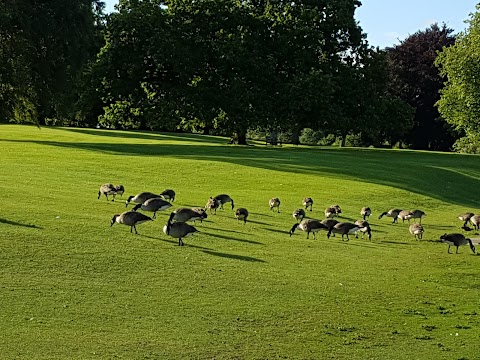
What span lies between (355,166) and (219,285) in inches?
1128

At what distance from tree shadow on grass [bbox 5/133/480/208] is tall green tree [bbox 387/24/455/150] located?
117 ft

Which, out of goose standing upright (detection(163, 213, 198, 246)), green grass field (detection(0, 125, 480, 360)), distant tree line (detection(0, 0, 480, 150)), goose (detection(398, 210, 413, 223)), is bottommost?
green grass field (detection(0, 125, 480, 360))

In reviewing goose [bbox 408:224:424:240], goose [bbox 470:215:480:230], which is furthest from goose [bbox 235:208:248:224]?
goose [bbox 470:215:480:230]

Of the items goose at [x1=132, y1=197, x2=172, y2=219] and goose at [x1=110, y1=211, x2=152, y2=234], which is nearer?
goose at [x1=110, y1=211, x2=152, y2=234]

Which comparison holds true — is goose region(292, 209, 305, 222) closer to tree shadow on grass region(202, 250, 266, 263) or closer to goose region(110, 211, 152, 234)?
tree shadow on grass region(202, 250, 266, 263)

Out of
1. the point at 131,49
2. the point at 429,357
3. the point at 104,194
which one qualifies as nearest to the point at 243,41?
the point at 131,49

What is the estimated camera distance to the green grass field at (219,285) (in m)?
11.5

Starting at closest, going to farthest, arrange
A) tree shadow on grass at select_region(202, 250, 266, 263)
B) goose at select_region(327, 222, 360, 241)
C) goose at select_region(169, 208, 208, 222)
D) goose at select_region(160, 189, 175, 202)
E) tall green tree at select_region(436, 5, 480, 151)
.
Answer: tree shadow on grass at select_region(202, 250, 266, 263), goose at select_region(169, 208, 208, 222), goose at select_region(327, 222, 360, 241), goose at select_region(160, 189, 175, 202), tall green tree at select_region(436, 5, 480, 151)

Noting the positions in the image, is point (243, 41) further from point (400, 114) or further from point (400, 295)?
point (400, 295)

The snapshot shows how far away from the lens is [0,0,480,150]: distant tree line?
1896 inches

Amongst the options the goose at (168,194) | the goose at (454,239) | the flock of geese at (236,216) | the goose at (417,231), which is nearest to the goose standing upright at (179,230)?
the flock of geese at (236,216)

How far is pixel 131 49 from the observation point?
54.5m

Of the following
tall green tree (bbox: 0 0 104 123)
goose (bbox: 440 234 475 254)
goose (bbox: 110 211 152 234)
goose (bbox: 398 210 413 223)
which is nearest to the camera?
goose (bbox: 110 211 152 234)

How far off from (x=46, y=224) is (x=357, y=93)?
44115 mm
